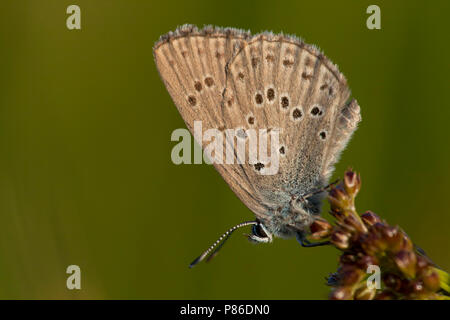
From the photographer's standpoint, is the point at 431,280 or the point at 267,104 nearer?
the point at 431,280

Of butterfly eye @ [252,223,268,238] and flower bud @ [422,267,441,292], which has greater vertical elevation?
flower bud @ [422,267,441,292]

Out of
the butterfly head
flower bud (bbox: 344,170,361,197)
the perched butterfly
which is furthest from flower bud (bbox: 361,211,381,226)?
the butterfly head

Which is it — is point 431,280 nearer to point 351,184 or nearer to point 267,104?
point 351,184

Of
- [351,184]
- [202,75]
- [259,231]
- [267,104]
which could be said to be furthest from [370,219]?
[202,75]

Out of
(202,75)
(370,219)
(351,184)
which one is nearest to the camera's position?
(370,219)

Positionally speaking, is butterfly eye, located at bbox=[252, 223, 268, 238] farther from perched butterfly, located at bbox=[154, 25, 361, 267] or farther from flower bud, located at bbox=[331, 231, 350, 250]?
flower bud, located at bbox=[331, 231, 350, 250]
